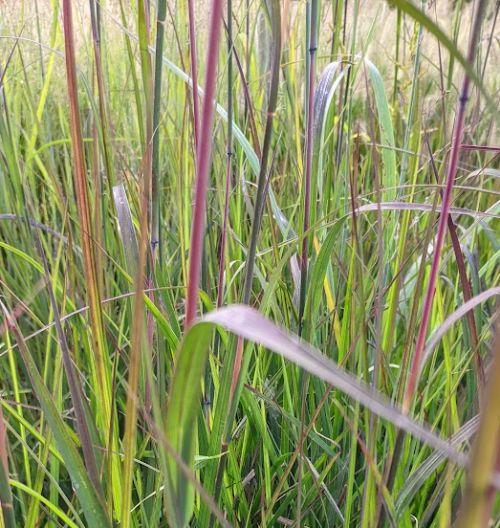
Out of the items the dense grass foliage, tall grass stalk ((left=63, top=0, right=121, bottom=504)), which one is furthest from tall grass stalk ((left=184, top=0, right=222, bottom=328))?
tall grass stalk ((left=63, top=0, right=121, bottom=504))

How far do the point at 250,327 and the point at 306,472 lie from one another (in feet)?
1.39

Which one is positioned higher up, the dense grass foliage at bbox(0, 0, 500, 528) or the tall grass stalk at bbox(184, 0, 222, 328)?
the tall grass stalk at bbox(184, 0, 222, 328)

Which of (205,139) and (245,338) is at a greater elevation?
(205,139)

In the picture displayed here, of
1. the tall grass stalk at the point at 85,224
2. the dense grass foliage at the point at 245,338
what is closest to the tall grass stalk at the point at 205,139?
the dense grass foliage at the point at 245,338

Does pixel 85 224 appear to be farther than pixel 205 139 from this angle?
Yes

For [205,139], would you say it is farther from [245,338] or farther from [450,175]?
[245,338]

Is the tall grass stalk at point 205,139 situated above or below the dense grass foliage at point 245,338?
above

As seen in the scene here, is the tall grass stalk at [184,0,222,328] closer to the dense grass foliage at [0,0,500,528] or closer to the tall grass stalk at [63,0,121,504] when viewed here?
the dense grass foliage at [0,0,500,528]

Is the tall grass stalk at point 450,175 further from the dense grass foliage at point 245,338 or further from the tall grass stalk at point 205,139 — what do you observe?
the tall grass stalk at point 205,139

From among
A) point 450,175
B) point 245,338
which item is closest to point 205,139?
point 450,175

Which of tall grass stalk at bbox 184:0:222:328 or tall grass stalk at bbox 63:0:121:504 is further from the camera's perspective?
tall grass stalk at bbox 63:0:121:504

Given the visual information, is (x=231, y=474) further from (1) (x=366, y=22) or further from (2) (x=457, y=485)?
(1) (x=366, y=22)

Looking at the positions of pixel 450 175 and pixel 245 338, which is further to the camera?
pixel 245 338

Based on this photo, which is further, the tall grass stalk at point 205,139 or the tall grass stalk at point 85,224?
the tall grass stalk at point 85,224
